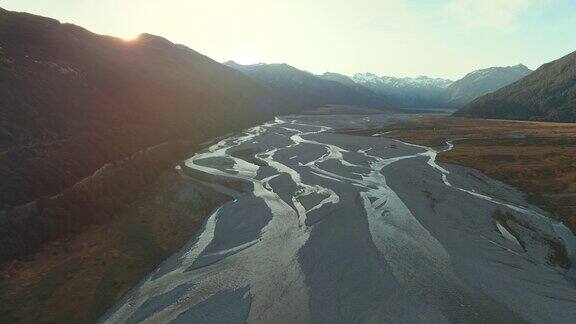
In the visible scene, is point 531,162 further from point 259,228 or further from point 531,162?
point 259,228

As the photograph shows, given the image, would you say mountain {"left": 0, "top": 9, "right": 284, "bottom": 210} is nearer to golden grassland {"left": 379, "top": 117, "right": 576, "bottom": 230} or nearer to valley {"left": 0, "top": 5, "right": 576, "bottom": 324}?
valley {"left": 0, "top": 5, "right": 576, "bottom": 324}

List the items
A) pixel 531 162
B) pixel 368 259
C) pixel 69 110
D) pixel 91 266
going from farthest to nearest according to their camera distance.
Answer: pixel 69 110 < pixel 531 162 < pixel 368 259 < pixel 91 266

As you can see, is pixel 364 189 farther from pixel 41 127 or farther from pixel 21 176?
pixel 41 127

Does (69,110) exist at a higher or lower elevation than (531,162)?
higher

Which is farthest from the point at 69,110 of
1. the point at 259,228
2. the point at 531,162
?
the point at 531,162

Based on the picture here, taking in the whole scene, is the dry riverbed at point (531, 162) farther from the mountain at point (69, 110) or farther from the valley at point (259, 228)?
the mountain at point (69, 110)

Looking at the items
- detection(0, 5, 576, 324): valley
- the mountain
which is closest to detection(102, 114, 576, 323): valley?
detection(0, 5, 576, 324): valley

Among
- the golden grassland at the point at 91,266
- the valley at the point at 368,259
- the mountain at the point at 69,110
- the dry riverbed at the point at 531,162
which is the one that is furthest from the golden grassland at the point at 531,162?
the mountain at the point at 69,110
